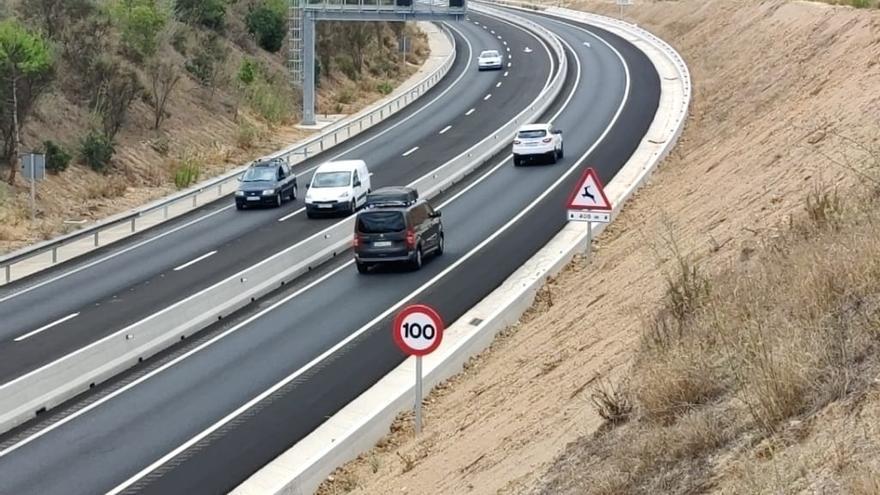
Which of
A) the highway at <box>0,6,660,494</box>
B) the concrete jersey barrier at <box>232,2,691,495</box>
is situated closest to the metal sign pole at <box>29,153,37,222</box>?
the highway at <box>0,6,660,494</box>

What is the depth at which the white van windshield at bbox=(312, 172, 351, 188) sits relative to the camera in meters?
39.5

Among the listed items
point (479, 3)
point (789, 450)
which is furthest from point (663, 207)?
point (479, 3)

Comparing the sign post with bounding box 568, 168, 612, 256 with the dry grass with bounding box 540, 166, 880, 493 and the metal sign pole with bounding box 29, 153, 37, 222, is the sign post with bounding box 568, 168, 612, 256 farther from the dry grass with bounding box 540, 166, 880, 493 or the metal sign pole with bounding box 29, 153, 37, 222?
the metal sign pole with bounding box 29, 153, 37, 222

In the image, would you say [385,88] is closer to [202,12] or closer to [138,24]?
[202,12]

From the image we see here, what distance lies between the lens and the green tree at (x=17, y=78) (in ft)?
136

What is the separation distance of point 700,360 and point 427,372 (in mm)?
9504

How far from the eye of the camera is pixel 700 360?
1109cm

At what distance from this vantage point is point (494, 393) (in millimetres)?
17953

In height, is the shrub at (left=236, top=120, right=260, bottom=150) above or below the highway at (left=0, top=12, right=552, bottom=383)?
below

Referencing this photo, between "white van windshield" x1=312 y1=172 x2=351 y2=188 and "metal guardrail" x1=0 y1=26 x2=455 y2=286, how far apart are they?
5034mm

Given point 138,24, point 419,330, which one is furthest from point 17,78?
point 419,330

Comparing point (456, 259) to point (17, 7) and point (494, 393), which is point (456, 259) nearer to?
point (494, 393)

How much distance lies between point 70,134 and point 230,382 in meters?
27.7

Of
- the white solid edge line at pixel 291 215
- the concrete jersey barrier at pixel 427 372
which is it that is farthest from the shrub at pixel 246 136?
the concrete jersey barrier at pixel 427 372
